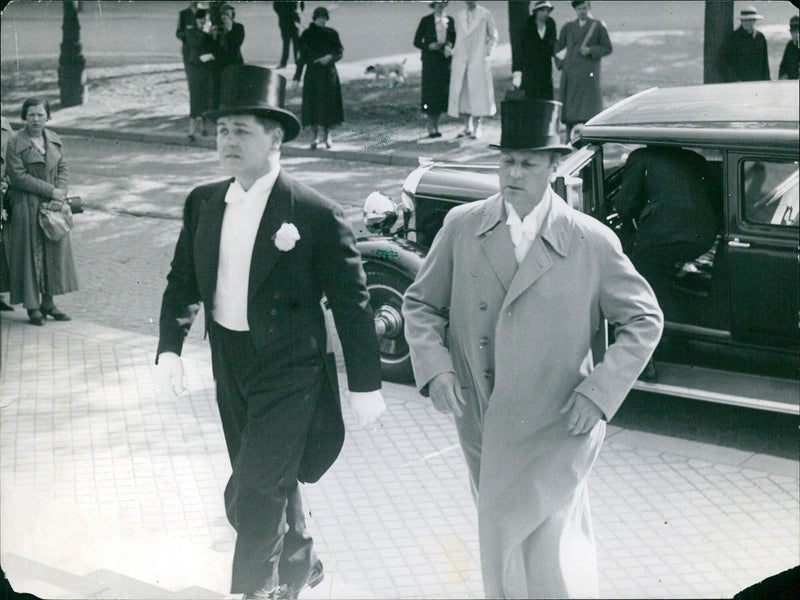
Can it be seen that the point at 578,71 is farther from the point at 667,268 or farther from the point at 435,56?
the point at 435,56

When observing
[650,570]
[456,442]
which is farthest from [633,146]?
[650,570]

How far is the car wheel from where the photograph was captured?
22.6 feet

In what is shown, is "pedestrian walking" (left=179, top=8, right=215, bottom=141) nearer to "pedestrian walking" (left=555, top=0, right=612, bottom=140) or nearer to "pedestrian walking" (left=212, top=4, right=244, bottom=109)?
"pedestrian walking" (left=212, top=4, right=244, bottom=109)

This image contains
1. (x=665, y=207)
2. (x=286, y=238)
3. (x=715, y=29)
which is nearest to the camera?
(x=286, y=238)

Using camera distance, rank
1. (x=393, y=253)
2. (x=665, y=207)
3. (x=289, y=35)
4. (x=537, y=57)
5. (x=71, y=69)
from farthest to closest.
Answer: (x=71, y=69) → (x=393, y=253) → (x=537, y=57) → (x=289, y=35) → (x=665, y=207)

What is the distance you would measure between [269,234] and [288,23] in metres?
2.69

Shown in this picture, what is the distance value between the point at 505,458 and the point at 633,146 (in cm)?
293

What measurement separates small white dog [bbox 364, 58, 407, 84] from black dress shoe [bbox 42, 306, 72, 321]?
2.77 metres

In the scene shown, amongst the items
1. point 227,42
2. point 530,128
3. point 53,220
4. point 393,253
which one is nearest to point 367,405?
point 530,128

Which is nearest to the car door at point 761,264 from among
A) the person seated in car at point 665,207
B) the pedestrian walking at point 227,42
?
the person seated in car at point 665,207

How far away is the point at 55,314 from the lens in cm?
809

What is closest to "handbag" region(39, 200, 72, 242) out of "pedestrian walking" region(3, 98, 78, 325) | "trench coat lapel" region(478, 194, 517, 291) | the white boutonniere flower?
"pedestrian walking" region(3, 98, 78, 325)

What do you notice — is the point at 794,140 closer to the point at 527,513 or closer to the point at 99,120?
the point at 527,513

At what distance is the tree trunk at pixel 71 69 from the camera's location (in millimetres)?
7711
